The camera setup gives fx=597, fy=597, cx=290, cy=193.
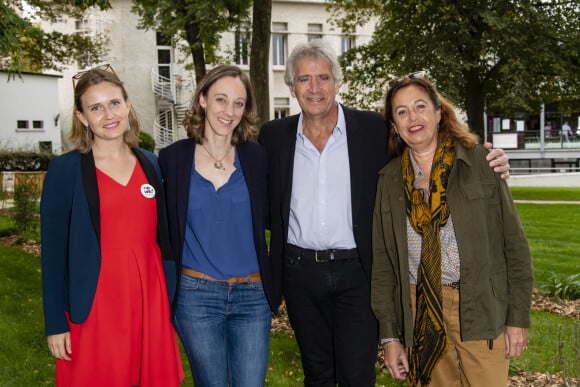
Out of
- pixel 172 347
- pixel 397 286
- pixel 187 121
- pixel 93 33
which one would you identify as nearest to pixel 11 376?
pixel 172 347

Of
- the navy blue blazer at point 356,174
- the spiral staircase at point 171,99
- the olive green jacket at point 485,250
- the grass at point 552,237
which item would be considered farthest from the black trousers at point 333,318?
the spiral staircase at point 171,99

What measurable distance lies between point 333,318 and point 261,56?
5.94 m

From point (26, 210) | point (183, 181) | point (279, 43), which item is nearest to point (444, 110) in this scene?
point (183, 181)

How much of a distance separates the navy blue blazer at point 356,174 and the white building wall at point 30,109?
3079 centimetres

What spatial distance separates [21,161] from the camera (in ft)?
90.7

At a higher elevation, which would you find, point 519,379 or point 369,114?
point 369,114

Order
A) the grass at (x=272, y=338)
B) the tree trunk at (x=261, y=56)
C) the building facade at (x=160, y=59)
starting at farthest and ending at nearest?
the building facade at (x=160, y=59), the tree trunk at (x=261, y=56), the grass at (x=272, y=338)

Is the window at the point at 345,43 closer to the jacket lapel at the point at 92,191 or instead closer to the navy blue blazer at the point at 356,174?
the navy blue blazer at the point at 356,174

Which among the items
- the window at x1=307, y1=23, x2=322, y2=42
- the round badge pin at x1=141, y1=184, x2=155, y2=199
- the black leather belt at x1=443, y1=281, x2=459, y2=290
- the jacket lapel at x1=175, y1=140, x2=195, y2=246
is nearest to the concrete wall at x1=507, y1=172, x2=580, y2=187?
the window at x1=307, y1=23, x2=322, y2=42

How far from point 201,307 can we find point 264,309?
39 cm

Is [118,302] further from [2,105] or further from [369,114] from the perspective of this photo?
[2,105]

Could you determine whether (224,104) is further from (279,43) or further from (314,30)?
A: (314,30)

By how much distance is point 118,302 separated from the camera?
10.5 ft

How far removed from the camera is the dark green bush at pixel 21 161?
27.6 m
